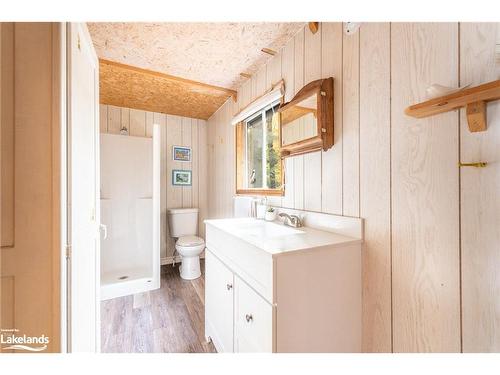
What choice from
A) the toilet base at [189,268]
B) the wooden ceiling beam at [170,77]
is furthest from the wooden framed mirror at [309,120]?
the toilet base at [189,268]

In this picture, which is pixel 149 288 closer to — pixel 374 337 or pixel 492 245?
pixel 374 337

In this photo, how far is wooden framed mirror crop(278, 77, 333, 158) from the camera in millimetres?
1172

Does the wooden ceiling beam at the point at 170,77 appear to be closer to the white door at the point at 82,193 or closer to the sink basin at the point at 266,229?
the white door at the point at 82,193

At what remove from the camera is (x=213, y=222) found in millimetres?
1457

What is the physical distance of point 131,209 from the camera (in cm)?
243

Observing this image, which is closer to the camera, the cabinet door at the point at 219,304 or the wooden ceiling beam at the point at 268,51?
the cabinet door at the point at 219,304

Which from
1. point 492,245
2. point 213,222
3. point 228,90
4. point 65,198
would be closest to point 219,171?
point 228,90

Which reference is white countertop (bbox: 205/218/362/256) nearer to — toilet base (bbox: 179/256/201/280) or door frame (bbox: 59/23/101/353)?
door frame (bbox: 59/23/101/353)

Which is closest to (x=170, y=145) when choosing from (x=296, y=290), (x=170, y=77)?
(x=170, y=77)

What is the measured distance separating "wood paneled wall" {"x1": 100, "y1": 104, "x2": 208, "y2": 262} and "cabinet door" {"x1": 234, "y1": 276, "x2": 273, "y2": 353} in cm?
225

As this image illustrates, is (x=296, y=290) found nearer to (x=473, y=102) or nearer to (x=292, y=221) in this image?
(x=292, y=221)

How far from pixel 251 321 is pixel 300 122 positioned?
45.8 inches

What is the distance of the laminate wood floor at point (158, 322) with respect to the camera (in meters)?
1.45

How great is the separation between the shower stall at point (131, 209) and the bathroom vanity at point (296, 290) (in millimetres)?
1511
